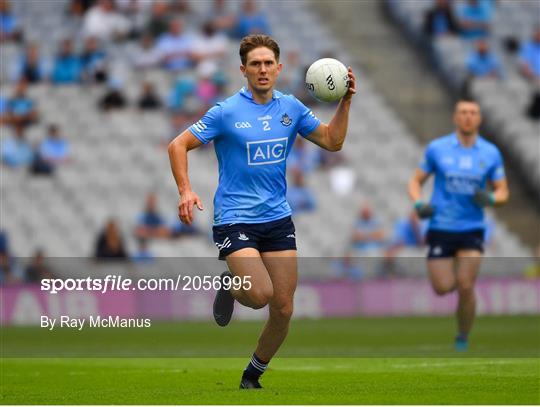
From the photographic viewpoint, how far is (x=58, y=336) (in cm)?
2286

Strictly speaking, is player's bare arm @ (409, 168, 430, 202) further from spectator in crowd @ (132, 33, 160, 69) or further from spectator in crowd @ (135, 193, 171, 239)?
spectator in crowd @ (132, 33, 160, 69)

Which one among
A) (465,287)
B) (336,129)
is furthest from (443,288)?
(336,129)

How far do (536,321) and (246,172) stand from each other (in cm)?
1328

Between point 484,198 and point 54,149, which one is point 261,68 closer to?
point 484,198

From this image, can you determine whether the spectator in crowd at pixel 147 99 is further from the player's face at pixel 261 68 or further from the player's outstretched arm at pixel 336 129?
the player's face at pixel 261 68

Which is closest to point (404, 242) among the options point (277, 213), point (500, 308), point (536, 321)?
point (500, 308)

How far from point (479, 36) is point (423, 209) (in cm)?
1765

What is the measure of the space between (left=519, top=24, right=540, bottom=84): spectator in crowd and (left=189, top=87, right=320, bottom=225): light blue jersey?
72.5 ft

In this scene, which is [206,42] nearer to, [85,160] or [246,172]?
[85,160]

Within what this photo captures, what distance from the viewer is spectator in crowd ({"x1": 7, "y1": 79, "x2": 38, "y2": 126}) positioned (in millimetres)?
28875

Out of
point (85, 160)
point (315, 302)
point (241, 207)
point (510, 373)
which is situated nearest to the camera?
point (241, 207)

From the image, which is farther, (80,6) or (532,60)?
(532,60)

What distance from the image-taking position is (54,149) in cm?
2870

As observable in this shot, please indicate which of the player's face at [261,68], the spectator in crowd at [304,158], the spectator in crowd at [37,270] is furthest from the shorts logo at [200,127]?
the spectator in crowd at [304,158]
